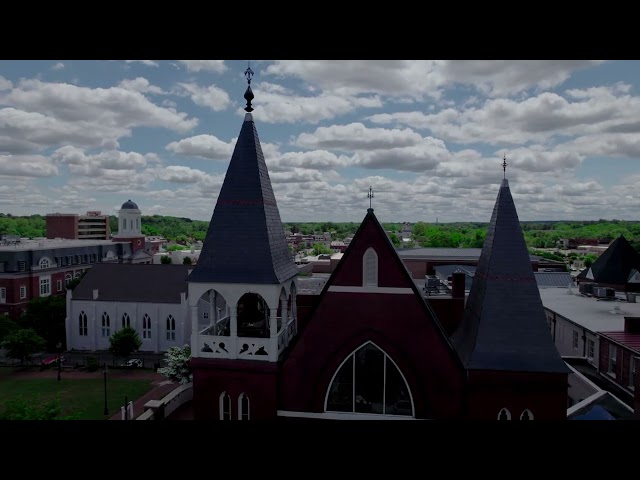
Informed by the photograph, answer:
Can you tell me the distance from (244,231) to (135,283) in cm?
3850

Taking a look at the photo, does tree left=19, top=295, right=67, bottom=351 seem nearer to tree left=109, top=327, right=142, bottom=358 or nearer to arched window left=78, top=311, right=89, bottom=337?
arched window left=78, top=311, right=89, bottom=337

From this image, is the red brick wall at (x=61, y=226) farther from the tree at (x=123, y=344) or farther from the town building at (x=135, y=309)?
the tree at (x=123, y=344)

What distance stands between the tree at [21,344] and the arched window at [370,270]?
125 ft

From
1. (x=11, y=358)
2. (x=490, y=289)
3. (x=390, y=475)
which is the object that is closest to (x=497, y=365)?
(x=490, y=289)

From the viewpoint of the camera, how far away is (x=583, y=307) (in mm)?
28281

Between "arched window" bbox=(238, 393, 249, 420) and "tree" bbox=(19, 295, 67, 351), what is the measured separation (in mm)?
42194

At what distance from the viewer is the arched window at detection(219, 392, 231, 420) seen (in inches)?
520

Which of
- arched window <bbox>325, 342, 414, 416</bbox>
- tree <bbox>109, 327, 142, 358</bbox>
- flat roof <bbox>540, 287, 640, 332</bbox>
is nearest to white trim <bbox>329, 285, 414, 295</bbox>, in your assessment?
arched window <bbox>325, 342, 414, 416</bbox>

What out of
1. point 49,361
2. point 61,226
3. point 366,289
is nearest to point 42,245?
point 49,361

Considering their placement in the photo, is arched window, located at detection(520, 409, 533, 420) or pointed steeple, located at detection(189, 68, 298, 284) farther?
pointed steeple, located at detection(189, 68, 298, 284)

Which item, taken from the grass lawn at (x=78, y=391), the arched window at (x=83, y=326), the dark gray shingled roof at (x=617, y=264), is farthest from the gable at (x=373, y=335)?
the dark gray shingled roof at (x=617, y=264)

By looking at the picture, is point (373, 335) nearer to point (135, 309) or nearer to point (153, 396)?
point (153, 396)
